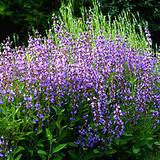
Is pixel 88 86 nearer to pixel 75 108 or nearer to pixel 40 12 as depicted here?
pixel 75 108

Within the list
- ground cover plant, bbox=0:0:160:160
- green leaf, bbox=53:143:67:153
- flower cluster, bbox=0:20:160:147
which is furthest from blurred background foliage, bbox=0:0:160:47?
green leaf, bbox=53:143:67:153

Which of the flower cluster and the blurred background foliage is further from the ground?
the blurred background foliage

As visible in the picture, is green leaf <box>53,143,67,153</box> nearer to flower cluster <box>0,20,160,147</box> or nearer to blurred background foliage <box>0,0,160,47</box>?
flower cluster <box>0,20,160,147</box>

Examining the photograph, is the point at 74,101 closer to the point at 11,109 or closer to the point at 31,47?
the point at 11,109

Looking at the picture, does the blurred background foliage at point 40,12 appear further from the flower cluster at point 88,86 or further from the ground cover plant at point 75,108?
the ground cover plant at point 75,108

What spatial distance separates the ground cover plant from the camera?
390cm

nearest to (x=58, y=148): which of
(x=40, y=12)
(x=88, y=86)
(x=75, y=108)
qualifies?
(x=75, y=108)

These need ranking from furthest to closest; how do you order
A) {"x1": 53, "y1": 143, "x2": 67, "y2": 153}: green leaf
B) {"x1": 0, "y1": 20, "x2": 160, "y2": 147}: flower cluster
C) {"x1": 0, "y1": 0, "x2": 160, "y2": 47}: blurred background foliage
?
{"x1": 0, "y1": 0, "x2": 160, "y2": 47}: blurred background foliage
{"x1": 0, "y1": 20, "x2": 160, "y2": 147}: flower cluster
{"x1": 53, "y1": 143, "x2": 67, "y2": 153}: green leaf

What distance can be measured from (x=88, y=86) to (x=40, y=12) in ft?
16.2

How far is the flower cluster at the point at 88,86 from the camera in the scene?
13.2ft

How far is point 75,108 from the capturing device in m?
4.16

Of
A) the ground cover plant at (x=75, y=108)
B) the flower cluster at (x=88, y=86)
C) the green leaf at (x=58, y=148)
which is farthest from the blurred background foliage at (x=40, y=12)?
the green leaf at (x=58, y=148)

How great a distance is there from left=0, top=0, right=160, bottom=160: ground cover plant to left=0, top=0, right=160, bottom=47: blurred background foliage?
392 cm

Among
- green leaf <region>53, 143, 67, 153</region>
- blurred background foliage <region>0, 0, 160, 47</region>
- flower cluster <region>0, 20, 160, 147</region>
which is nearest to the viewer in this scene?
green leaf <region>53, 143, 67, 153</region>
